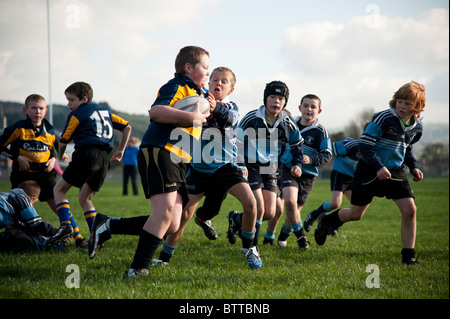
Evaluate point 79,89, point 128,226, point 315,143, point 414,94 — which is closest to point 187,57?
point 128,226

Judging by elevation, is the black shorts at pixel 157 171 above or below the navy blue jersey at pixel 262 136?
below

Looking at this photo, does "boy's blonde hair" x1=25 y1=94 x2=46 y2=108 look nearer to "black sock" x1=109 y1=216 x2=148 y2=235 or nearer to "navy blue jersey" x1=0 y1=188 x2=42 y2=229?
"navy blue jersey" x1=0 y1=188 x2=42 y2=229

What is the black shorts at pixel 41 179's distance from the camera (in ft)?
19.5

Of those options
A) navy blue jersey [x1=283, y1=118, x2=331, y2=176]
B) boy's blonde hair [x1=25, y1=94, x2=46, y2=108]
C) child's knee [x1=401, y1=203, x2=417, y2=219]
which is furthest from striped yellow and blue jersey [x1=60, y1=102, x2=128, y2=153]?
child's knee [x1=401, y1=203, x2=417, y2=219]

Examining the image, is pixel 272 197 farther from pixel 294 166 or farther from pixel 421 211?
pixel 421 211

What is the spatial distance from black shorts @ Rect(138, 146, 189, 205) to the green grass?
0.85m

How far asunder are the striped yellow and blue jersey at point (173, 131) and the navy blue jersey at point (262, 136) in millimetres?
1694

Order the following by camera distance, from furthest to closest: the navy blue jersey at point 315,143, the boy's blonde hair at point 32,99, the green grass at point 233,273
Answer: the navy blue jersey at point 315,143, the boy's blonde hair at point 32,99, the green grass at point 233,273

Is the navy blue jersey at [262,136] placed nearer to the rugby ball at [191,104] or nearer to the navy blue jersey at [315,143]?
the navy blue jersey at [315,143]

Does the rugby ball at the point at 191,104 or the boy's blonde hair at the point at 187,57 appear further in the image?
the boy's blonde hair at the point at 187,57

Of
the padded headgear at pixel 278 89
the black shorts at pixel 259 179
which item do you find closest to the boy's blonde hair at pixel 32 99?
the black shorts at pixel 259 179

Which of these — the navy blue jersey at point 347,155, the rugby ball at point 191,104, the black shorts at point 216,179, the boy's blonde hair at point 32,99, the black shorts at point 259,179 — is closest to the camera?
the rugby ball at point 191,104
